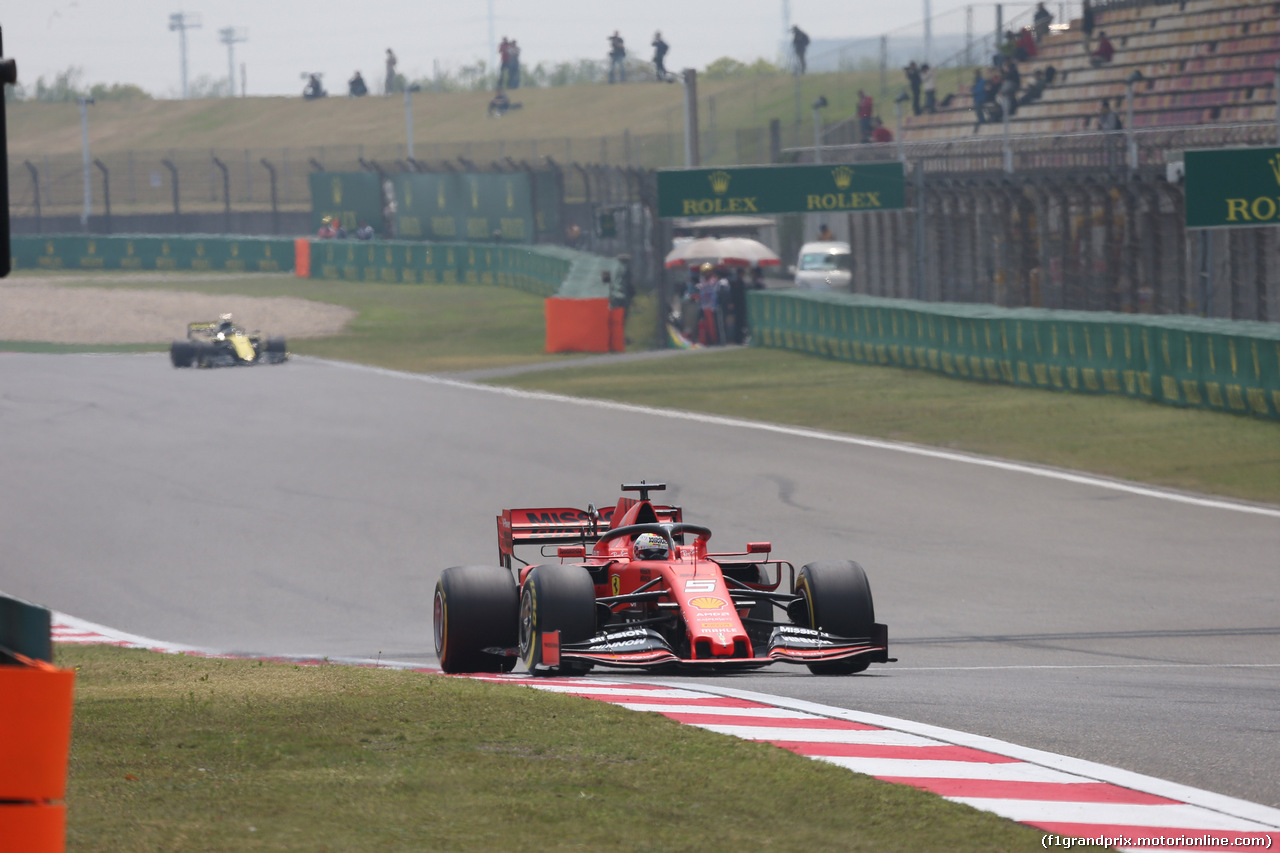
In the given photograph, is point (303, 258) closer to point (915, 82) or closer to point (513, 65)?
point (915, 82)

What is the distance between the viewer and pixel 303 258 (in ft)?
186

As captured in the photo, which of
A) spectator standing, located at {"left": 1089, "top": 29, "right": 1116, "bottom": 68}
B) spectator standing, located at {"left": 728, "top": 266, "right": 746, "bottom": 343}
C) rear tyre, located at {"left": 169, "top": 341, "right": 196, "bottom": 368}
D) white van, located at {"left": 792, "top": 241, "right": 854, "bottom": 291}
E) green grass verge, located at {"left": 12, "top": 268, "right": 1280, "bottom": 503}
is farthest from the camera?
white van, located at {"left": 792, "top": 241, "right": 854, "bottom": 291}

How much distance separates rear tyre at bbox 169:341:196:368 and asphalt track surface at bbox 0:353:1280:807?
6057 millimetres

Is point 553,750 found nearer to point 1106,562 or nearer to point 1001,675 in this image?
point 1001,675

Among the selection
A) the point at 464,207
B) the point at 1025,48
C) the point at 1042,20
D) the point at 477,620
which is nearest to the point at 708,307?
the point at 1025,48

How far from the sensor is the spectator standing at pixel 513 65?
95.6 meters

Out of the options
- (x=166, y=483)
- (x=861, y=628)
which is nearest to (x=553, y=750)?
(x=861, y=628)

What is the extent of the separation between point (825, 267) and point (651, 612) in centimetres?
3501

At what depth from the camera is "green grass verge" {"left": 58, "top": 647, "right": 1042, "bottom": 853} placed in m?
5.12

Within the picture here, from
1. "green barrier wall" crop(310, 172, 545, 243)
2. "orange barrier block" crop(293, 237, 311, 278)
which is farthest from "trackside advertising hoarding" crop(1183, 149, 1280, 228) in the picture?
"orange barrier block" crop(293, 237, 311, 278)

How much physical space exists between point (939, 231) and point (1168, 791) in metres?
30.7

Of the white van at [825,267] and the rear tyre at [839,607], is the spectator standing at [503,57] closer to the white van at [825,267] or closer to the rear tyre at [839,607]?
the white van at [825,267]

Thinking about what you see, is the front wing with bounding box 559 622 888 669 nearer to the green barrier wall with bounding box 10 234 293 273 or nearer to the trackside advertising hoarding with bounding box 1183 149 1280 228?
the trackside advertising hoarding with bounding box 1183 149 1280 228

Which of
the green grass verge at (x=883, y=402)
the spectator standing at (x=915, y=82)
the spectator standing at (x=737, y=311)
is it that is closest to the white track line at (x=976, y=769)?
the green grass verge at (x=883, y=402)
